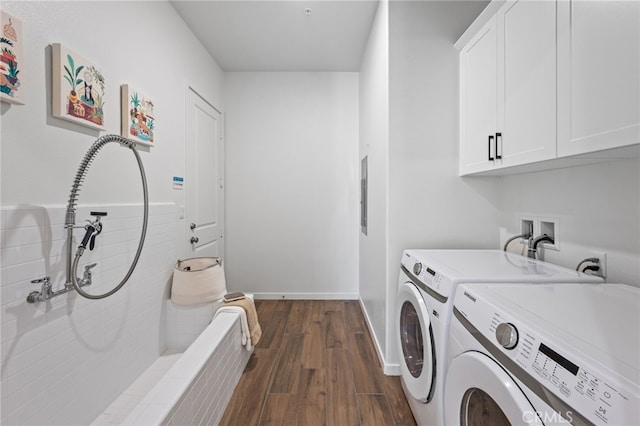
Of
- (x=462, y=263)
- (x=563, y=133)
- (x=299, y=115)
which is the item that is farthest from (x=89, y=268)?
(x=299, y=115)

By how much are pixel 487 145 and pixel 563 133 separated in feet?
1.72

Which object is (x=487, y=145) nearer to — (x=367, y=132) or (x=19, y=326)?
(x=367, y=132)

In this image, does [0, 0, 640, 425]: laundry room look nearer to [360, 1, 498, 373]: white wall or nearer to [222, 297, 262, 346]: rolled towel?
[360, 1, 498, 373]: white wall

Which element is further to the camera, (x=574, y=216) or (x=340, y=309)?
(x=340, y=309)

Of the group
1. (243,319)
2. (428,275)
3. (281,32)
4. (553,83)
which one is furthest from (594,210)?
(281,32)

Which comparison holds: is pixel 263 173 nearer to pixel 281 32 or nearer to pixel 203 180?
pixel 203 180

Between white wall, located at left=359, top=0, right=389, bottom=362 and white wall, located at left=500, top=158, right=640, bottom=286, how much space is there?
0.85 meters

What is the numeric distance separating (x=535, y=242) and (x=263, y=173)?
2687mm

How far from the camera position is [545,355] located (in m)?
0.66

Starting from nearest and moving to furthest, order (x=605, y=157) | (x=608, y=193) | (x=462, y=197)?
1. (x=605, y=157)
2. (x=608, y=193)
3. (x=462, y=197)

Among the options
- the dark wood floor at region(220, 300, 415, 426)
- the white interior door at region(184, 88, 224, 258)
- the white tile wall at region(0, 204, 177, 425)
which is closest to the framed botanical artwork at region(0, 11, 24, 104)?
the white tile wall at region(0, 204, 177, 425)

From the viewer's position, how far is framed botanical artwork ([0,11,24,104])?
41.4 inches

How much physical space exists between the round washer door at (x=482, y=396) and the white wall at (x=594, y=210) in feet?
2.65

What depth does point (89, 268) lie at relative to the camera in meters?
1.42
